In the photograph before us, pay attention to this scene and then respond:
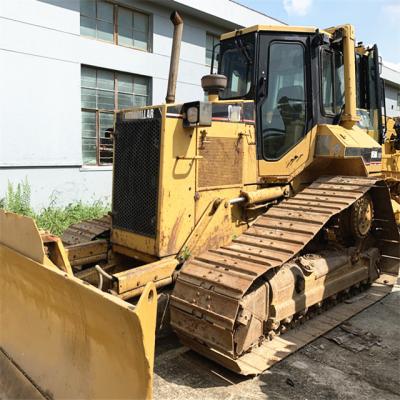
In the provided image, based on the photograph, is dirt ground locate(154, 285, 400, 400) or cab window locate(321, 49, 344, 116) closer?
dirt ground locate(154, 285, 400, 400)

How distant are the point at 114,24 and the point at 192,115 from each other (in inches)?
302

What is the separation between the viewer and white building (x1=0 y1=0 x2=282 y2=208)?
8.85 m

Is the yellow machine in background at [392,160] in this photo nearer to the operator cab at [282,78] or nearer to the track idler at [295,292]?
the track idler at [295,292]

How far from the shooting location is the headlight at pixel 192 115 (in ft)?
13.1

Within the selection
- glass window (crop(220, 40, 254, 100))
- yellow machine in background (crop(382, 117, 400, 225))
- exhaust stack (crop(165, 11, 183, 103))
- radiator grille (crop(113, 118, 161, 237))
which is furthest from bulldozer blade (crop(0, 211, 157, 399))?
yellow machine in background (crop(382, 117, 400, 225))

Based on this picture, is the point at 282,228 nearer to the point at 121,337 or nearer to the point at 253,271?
the point at 253,271

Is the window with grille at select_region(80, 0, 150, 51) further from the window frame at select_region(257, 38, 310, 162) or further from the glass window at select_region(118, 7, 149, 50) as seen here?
the window frame at select_region(257, 38, 310, 162)

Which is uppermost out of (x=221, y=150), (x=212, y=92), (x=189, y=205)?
(x=212, y=92)

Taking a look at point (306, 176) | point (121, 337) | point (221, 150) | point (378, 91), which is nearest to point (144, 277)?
point (121, 337)

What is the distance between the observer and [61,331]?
10.5 ft

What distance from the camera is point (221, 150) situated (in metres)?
4.54

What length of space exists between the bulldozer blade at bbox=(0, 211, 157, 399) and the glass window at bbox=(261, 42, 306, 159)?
2772 millimetres

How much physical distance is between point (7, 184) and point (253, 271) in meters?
6.85

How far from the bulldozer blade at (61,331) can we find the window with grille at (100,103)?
264 inches
